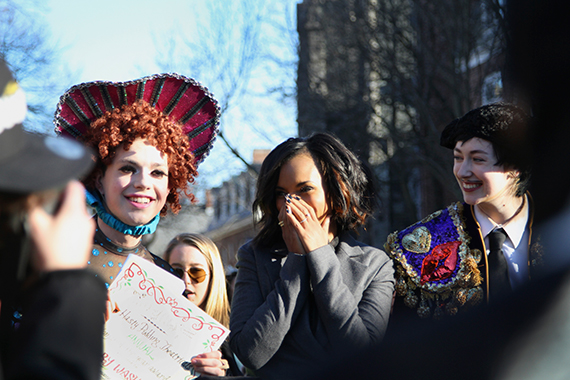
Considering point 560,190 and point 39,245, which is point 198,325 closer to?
point 39,245

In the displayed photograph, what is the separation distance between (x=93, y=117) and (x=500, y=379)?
84.1 inches

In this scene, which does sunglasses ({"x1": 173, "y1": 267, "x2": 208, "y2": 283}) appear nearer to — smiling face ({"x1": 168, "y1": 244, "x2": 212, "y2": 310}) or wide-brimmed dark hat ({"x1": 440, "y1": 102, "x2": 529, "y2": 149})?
smiling face ({"x1": 168, "y1": 244, "x2": 212, "y2": 310})

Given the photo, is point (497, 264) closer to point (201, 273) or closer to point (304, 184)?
point (304, 184)

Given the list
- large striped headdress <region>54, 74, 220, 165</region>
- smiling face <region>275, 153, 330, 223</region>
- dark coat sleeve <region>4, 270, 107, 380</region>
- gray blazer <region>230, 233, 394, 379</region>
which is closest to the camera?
dark coat sleeve <region>4, 270, 107, 380</region>

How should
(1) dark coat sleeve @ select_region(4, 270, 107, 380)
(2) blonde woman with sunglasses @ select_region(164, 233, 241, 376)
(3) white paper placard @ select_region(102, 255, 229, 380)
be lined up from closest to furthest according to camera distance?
1. (1) dark coat sleeve @ select_region(4, 270, 107, 380)
2. (3) white paper placard @ select_region(102, 255, 229, 380)
3. (2) blonde woman with sunglasses @ select_region(164, 233, 241, 376)

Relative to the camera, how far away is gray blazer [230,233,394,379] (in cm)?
208

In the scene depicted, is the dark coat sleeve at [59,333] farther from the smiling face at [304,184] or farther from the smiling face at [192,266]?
the smiling face at [192,266]

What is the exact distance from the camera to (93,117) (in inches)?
92.5

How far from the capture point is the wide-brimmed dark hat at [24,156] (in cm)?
89

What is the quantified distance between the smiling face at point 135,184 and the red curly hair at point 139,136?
3 centimetres

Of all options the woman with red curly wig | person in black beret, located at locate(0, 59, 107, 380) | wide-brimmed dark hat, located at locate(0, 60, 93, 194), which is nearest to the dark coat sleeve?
person in black beret, located at locate(0, 59, 107, 380)

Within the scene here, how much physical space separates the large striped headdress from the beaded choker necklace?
29cm

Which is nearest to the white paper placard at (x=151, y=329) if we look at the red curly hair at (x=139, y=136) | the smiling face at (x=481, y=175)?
the red curly hair at (x=139, y=136)

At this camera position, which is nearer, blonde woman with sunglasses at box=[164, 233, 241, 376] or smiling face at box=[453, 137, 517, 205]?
smiling face at box=[453, 137, 517, 205]
